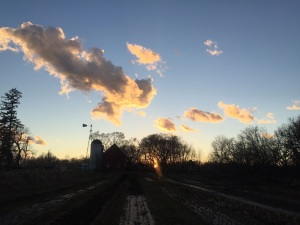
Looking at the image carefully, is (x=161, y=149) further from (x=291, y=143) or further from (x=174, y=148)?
(x=291, y=143)

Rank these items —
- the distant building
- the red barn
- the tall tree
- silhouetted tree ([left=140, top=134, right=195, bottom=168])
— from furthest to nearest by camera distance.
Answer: silhouetted tree ([left=140, top=134, right=195, bottom=168]) → the distant building → the red barn → the tall tree

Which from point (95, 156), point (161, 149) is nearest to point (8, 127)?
point (95, 156)

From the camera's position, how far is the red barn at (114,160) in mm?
103081

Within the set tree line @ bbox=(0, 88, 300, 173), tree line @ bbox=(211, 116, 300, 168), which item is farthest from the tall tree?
tree line @ bbox=(211, 116, 300, 168)

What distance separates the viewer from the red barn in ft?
338

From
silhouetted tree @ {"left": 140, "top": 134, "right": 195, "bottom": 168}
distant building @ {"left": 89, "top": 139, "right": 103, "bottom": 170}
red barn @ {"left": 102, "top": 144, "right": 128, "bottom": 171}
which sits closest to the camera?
red barn @ {"left": 102, "top": 144, "right": 128, "bottom": 171}

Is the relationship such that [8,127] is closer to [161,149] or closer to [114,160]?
[114,160]

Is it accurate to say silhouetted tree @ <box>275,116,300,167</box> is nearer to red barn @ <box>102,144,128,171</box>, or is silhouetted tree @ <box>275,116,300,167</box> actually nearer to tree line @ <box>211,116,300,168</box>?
tree line @ <box>211,116,300,168</box>

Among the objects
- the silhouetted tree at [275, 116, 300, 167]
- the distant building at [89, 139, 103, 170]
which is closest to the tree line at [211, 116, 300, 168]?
the silhouetted tree at [275, 116, 300, 167]

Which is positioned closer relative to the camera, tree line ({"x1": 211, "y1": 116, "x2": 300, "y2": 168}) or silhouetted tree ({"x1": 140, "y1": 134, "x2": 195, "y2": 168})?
tree line ({"x1": 211, "y1": 116, "x2": 300, "y2": 168})

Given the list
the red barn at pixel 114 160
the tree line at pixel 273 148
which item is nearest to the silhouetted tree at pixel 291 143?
the tree line at pixel 273 148

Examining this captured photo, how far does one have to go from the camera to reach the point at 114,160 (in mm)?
103938

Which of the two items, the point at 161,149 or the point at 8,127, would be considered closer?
the point at 8,127

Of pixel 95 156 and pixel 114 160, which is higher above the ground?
pixel 95 156
